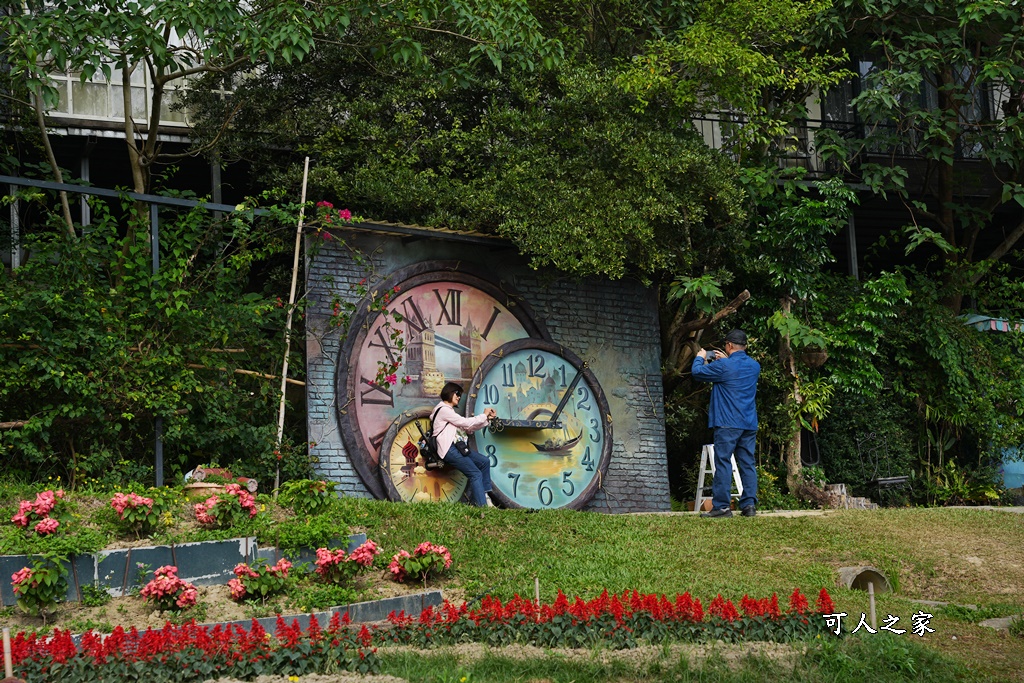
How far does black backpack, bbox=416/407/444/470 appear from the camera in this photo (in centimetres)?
1166

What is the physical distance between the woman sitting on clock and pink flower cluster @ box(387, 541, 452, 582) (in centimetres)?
277

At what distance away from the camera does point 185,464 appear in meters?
11.1

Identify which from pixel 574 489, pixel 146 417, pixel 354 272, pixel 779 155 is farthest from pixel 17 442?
pixel 779 155

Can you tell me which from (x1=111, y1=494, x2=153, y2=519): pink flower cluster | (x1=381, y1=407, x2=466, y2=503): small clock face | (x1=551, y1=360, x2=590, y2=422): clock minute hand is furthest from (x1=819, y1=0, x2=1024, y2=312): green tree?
(x1=111, y1=494, x2=153, y2=519): pink flower cluster

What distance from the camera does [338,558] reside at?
814 centimetres

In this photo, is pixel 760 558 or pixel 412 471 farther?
pixel 412 471

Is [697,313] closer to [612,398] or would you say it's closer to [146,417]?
[612,398]

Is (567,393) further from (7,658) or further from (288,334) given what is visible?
(7,658)

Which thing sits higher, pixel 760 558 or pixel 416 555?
pixel 416 555

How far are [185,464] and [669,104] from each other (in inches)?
262

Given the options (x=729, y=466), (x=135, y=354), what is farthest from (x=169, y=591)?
(x=729, y=466)

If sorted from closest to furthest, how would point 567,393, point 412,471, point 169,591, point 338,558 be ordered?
point 169,591 → point 338,558 → point 412,471 → point 567,393

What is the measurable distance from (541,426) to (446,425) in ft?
5.21

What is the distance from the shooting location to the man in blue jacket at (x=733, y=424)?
36.1 ft
